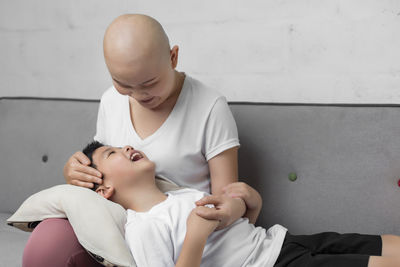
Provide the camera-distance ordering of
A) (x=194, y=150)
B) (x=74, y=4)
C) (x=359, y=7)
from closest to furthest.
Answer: (x=194, y=150), (x=359, y=7), (x=74, y=4)

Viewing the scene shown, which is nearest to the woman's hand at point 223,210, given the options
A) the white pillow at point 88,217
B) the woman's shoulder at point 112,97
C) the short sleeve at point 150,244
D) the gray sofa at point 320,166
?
the short sleeve at point 150,244

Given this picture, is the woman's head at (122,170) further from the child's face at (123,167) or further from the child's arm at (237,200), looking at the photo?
the child's arm at (237,200)

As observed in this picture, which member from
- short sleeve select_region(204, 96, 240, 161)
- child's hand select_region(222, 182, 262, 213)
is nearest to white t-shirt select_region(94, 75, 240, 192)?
short sleeve select_region(204, 96, 240, 161)

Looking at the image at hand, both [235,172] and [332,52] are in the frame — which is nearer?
[235,172]

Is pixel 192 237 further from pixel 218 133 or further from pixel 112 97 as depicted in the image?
pixel 112 97

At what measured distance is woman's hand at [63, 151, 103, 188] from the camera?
1.51m

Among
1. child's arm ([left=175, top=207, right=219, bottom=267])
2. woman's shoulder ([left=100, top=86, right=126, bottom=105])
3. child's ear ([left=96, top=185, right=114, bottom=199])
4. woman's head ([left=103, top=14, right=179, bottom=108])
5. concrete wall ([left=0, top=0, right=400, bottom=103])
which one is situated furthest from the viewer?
concrete wall ([left=0, top=0, right=400, bottom=103])

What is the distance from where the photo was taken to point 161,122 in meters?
1.63

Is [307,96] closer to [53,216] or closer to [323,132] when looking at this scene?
[323,132]

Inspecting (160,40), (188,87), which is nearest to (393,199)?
(188,87)

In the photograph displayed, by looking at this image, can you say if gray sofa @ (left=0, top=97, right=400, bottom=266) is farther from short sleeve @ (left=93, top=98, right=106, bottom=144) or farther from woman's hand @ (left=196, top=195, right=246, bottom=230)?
short sleeve @ (left=93, top=98, right=106, bottom=144)

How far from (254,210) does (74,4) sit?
143cm

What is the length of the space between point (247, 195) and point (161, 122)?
1.18 feet

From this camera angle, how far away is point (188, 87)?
1.67 metres
